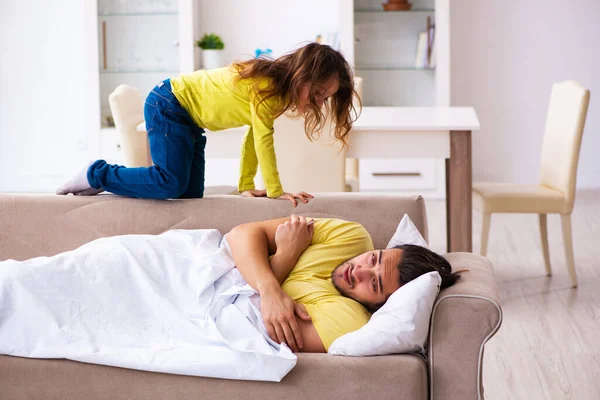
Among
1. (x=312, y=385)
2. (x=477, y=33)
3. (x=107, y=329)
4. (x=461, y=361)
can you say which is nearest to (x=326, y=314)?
(x=312, y=385)

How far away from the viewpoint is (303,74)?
2.24 m

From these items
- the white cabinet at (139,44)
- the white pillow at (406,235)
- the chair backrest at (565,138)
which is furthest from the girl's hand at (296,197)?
the white cabinet at (139,44)

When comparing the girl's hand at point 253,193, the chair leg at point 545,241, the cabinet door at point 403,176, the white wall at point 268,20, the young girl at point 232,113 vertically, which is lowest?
the chair leg at point 545,241

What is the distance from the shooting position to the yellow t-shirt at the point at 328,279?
1.84 meters

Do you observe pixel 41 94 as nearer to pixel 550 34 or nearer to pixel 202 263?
pixel 550 34

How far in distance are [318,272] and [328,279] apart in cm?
3

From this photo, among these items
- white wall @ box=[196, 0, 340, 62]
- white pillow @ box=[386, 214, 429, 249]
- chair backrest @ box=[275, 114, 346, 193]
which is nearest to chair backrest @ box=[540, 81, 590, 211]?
chair backrest @ box=[275, 114, 346, 193]

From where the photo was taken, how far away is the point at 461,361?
5.74 feet

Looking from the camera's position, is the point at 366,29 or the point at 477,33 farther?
the point at 477,33

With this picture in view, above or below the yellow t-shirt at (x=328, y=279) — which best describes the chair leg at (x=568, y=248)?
below

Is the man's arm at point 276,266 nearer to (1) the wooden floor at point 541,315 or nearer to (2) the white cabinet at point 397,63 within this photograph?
(1) the wooden floor at point 541,315

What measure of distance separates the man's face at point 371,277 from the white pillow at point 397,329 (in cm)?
10

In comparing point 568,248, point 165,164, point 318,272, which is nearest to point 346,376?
point 318,272

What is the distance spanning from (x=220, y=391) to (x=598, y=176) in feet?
15.4
